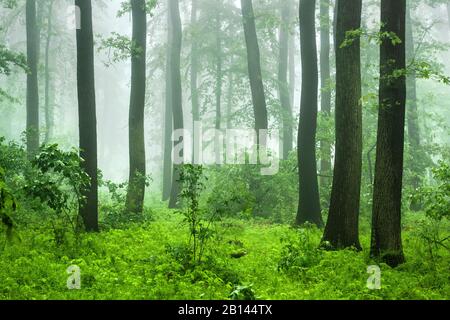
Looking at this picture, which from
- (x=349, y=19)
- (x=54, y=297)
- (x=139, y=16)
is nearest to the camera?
(x=54, y=297)

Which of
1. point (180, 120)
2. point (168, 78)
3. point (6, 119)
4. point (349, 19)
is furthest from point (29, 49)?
point (6, 119)

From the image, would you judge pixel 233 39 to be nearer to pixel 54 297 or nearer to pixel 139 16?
pixel 139 16

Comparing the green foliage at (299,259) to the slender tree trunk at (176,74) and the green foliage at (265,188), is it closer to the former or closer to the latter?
the green foliage at (265,188)

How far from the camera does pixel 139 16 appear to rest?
14555 mm

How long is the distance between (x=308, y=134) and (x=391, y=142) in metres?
4.68

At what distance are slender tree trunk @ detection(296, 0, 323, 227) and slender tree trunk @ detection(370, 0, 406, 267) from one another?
14.5 feet

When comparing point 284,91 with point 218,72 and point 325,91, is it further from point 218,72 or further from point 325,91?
point 325,91

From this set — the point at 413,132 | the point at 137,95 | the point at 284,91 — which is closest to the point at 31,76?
the point at 137,95

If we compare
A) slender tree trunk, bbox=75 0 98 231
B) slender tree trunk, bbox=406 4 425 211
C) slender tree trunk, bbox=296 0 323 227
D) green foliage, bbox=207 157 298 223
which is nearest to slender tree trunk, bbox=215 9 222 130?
green foliage, bbox=207 157 298 223

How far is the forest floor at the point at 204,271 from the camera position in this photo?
6.77m

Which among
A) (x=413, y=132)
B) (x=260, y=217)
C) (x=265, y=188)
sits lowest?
(x=260, y=217)

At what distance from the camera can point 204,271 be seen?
304 inches

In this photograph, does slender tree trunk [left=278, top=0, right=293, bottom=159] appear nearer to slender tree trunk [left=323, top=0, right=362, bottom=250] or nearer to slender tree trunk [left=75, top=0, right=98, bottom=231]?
slender tree trunk [left=323, top=0, right=362, bottom=250]
